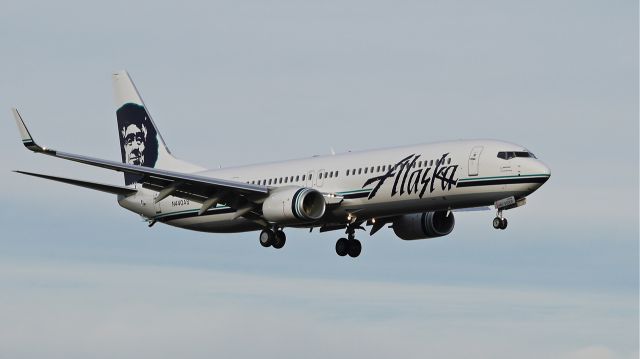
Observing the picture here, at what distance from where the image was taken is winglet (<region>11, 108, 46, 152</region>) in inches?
2254

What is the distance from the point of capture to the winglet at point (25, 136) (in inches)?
2254

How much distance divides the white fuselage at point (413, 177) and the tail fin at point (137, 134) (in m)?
10.1

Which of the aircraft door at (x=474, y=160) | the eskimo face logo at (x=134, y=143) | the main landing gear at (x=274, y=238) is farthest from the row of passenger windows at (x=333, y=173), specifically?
the eskimo face logo at (x=134, y=143)

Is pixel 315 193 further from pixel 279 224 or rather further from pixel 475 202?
pixel 475 202

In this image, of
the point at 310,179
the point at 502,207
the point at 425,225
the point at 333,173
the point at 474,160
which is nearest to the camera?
the point at 502,207

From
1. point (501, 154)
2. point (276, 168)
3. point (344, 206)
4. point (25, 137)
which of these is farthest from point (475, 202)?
point (25, 137)

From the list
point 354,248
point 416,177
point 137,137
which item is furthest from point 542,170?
point 137,137

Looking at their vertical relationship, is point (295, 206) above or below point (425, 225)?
below

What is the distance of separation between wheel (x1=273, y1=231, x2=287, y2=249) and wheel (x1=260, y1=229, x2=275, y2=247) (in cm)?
15

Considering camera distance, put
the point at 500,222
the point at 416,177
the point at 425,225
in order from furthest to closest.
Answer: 1. the point at 425,225
2. the point at 416,177
3. the point at 500,222

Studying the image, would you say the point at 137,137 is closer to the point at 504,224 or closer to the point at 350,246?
the point at 350,246

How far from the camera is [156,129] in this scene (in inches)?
3073

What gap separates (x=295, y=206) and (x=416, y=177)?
556cm

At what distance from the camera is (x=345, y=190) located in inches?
2511
